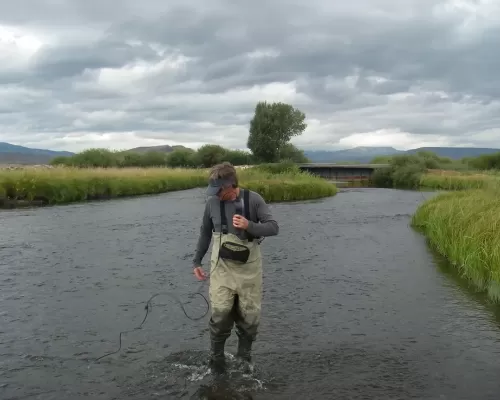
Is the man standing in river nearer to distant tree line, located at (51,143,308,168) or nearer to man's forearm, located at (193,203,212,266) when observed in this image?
man's forearm, located at (193,203,212,266)

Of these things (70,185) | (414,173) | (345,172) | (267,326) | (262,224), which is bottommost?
(267,326)

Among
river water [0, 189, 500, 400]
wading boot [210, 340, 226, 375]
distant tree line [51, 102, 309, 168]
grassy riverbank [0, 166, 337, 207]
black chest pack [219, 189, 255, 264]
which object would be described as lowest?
river water [0, 189, 500, 400]

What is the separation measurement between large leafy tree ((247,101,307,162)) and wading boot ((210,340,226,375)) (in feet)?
292

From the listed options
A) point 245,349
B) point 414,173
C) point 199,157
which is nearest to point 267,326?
point 245,349

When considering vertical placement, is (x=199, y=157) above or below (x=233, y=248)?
above

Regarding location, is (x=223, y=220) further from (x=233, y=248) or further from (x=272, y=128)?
(x=272, y=128)

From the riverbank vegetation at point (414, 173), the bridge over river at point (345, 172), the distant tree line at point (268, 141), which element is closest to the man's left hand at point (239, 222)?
the riverbank vegetation at point (414, 173)

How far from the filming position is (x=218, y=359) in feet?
24.2

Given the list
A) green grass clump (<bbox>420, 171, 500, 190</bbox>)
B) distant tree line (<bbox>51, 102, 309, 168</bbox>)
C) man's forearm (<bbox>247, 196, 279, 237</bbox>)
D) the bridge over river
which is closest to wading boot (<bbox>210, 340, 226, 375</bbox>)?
man's forearm (<bbox>247, 196, 279, 237</bbox>)

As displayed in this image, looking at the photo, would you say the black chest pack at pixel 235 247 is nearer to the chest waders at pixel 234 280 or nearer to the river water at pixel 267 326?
the chest waders at pixel 234 280

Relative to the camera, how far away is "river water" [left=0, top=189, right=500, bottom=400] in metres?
7.07

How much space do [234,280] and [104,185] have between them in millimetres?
32869

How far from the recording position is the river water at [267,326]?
7.07 m

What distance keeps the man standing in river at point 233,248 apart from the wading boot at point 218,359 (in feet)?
1.10
